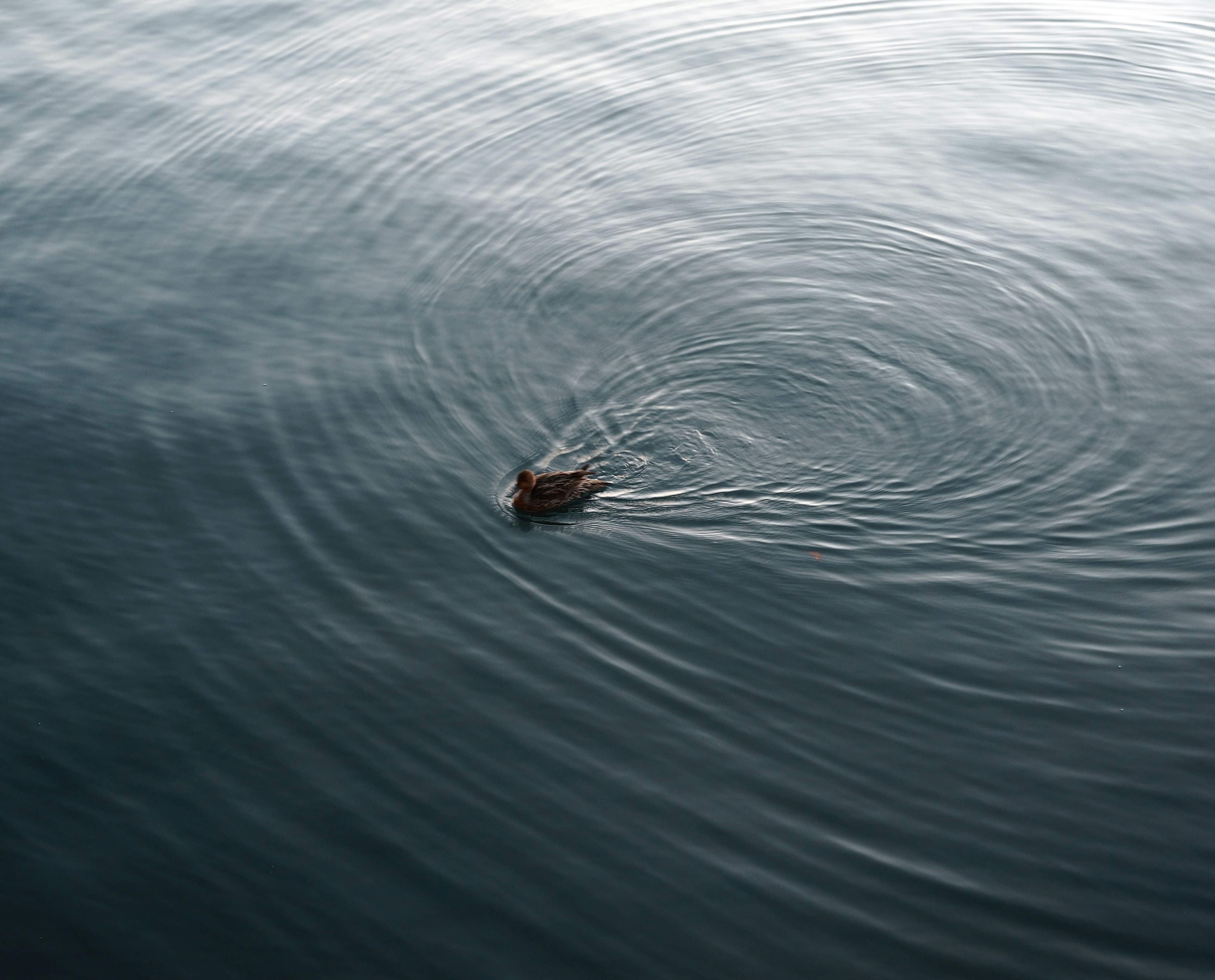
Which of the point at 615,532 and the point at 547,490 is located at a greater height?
the point at 547,490

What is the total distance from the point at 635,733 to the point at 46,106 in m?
14.8

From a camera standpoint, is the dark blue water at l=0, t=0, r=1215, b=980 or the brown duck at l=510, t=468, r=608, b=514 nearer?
the dark blue water at l=0, t=0, r=1215, b=980

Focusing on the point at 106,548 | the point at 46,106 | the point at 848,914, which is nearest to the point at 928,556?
the point at 848,914

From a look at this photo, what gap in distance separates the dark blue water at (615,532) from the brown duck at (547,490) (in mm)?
224

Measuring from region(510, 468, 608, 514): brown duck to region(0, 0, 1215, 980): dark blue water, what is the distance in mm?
224

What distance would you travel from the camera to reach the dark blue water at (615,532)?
789cm

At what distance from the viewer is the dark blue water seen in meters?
7.89

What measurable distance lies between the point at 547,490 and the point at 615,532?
2.31 ft

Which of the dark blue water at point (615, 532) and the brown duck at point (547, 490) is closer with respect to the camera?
the dark blue water at point (615, 532)

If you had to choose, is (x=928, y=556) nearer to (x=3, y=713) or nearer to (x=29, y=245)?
(x=3, y=713)

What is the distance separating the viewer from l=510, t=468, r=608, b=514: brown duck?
1057cm

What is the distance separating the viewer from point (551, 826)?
327 inches

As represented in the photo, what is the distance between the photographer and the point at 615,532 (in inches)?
420

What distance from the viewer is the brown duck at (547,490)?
416 inches
